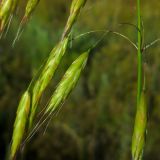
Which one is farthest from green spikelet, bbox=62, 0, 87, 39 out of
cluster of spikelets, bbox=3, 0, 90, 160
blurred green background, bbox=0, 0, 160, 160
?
blurred green background, bbox=0, 0, 160, 160

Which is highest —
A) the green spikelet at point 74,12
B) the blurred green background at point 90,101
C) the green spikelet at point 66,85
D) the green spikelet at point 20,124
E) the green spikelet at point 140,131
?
the green spikelet at point 74,12

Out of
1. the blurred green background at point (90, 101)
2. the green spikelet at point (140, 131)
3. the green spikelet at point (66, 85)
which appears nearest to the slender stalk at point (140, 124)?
the green spikelet at point (140, 131)

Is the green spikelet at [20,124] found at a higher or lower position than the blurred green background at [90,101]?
higher

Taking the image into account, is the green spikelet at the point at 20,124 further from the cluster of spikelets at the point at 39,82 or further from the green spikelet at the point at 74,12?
the green spikelet at the point at 74,12

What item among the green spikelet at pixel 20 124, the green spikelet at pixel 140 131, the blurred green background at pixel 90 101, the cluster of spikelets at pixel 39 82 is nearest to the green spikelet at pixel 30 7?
the cluster of spikelets at pixel 39 82

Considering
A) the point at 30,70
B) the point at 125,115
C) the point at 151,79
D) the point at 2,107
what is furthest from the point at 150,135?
the point at 30,70

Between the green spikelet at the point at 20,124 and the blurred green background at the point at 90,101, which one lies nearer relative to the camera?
the green spikelet at the point at 20,124

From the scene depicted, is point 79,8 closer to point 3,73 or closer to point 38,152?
point 38,152

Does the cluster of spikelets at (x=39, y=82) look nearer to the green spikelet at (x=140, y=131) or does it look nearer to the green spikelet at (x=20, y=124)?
the green spikelet at (x=20, y=124)
